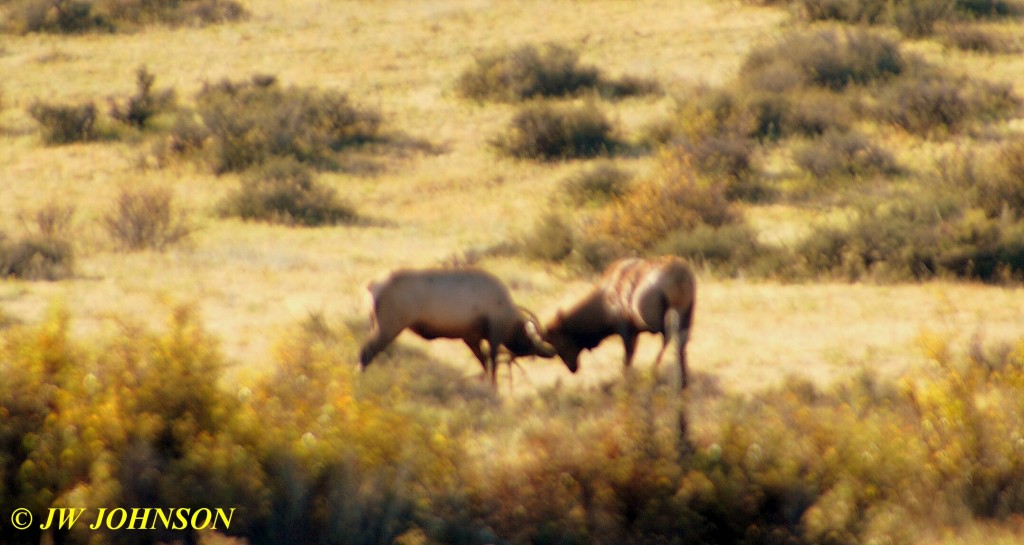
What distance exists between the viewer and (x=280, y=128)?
2438 cm

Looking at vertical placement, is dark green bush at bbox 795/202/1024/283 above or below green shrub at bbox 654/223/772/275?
above

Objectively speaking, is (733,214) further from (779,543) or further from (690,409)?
(779,543)

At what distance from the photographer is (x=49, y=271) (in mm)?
14203

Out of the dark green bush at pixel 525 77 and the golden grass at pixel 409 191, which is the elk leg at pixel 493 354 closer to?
the golden grass at pixel 409 191

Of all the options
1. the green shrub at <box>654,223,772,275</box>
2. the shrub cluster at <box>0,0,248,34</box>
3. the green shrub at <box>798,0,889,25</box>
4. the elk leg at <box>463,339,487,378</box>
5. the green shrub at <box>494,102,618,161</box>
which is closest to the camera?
the elk leg at <box>463,339,487,378</box>

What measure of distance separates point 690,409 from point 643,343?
4233 millimetres

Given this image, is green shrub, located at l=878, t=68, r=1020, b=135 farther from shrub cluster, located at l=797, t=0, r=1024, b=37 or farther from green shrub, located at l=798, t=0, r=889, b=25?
green shrub, located at l=798, t=0, r=889, b=25

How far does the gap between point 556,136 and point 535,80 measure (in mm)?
4210

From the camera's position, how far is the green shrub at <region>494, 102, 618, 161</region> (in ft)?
76.4

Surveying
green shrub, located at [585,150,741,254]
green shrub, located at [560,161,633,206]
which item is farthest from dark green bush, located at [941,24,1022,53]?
green shrub, located at [585,150,741,254]

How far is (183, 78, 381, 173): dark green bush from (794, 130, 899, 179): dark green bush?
876cm

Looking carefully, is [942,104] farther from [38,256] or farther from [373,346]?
[373,346]

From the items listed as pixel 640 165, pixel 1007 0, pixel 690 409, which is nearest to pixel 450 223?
pixel 640 165

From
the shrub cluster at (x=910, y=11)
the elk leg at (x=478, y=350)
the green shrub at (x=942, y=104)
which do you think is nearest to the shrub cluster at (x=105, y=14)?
the shrub cluster at (x=910, y=11)
